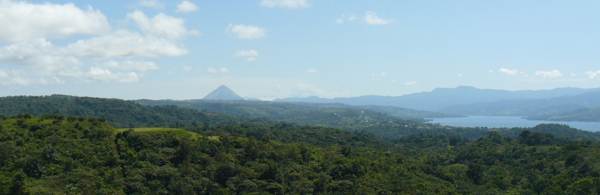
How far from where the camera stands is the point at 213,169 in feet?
119

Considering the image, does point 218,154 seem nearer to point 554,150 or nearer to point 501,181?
point 501,181

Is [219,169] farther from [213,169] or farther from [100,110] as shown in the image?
[100,110]

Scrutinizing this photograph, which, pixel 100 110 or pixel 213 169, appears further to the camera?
pixel 100 110

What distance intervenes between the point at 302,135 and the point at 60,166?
55.2 m

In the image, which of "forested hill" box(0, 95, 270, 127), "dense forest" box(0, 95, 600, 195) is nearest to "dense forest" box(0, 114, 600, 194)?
"dense forest" box(0, 95, 600, 195)

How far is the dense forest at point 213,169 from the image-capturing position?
104 feet

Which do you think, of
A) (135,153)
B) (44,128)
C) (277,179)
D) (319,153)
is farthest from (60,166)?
(319,153)

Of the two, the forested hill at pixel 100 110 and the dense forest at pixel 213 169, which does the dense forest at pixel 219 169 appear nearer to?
the dense forest at pixel 213 169

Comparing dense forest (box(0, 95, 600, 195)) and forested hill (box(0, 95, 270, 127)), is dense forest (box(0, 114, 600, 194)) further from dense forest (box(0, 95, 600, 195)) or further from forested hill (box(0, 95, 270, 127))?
forested hill (box(0, 95, 270, 127))

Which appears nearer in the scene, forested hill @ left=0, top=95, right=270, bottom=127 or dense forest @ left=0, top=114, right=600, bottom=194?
dense forest @ left=0, top=114, right=600, bottom=194

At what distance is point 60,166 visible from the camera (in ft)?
111

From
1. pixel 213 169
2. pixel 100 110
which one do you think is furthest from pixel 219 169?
pixel 100 110

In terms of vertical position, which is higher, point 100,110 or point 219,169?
point 100,110

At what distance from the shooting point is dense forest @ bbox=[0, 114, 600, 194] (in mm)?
31797
